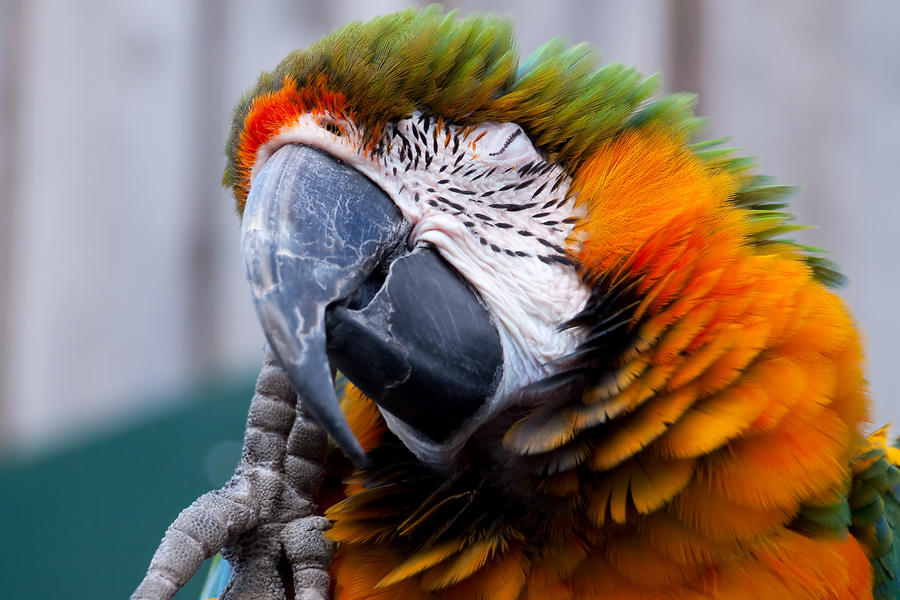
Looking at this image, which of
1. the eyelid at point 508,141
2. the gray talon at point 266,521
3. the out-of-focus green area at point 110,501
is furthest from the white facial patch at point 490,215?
the out-of-focus green area at point 110,501

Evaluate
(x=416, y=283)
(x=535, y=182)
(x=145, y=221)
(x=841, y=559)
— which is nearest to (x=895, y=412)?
(x=841, y=559)

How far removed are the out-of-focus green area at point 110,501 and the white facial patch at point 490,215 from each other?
2.24 feet

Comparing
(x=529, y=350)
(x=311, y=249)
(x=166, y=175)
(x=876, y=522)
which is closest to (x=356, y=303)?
(x=311, y=249)

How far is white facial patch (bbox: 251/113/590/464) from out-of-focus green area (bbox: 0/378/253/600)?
2.24 feet

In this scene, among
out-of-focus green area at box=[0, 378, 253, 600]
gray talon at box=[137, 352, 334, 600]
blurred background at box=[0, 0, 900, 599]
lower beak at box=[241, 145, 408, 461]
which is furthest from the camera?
blurred background at box=[0, 0, 900, 599]

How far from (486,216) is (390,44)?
0.19 m

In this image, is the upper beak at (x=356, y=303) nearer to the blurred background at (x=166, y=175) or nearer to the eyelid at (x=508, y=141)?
the eyelid at (x=508, y=141)

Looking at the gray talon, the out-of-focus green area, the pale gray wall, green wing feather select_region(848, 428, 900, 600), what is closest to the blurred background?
the pale gray wall

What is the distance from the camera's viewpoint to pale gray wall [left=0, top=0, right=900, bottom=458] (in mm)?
1564

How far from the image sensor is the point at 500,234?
2.71ft

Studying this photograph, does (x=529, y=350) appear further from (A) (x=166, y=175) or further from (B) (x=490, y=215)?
(A) (x=166, y=175)

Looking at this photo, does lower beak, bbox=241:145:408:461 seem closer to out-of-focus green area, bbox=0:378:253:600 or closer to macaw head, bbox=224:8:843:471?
macaw head, bbox=224:8:843:471

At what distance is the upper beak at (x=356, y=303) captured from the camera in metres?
0.66

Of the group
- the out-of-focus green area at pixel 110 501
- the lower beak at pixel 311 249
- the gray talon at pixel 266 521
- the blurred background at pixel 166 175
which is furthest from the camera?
the blurred background at pixel 166 175
